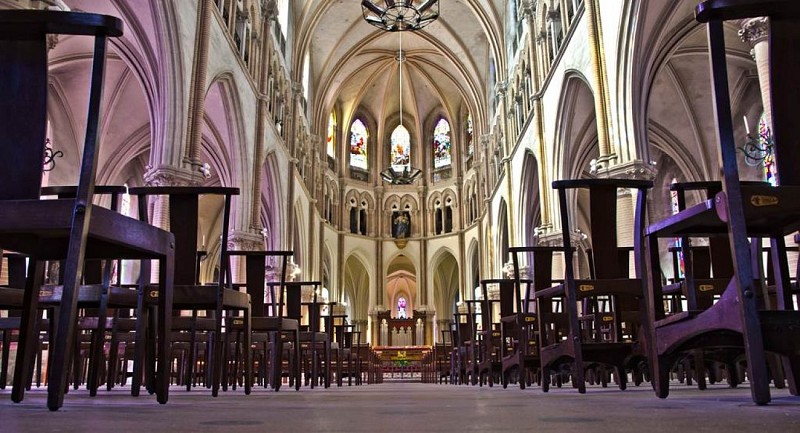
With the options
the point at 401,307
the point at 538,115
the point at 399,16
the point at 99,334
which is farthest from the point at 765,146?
the point at 401,307

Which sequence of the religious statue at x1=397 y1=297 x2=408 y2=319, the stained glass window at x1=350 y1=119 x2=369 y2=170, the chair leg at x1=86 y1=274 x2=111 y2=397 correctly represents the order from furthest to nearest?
1. the religious statue at x1=397 y1=297 x2=408 y2=319
2. the stained glass window at x1=350 y1=119 x2=369 y2=170
3. the chair leg at x1=86 y1=274 x2=111 y2=397

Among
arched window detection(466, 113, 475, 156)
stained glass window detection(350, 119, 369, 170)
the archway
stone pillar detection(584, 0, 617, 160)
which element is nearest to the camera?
stone pillar detection(584, 0, 617, 160)

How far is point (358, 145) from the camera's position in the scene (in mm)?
32250

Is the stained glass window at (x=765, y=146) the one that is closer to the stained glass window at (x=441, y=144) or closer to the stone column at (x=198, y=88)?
the stone column at (x=198, y=88)

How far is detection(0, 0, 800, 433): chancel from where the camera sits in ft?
7.26

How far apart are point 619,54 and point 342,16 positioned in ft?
55.1

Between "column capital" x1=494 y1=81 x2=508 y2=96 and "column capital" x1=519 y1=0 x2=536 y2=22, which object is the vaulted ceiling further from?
"column capital" x1=519 y1=0 x2=536 y2=22

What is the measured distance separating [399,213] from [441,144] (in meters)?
3.91

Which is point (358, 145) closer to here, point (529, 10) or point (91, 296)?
point (529, 10)

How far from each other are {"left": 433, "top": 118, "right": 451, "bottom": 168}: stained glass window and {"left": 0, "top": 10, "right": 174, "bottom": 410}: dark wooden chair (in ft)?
98.3

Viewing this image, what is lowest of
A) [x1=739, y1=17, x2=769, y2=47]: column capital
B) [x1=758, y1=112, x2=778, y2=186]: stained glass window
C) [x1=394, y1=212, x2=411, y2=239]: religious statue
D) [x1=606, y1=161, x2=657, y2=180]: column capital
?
[x1=606, y1=161, x2=657, y2=180]: column capital

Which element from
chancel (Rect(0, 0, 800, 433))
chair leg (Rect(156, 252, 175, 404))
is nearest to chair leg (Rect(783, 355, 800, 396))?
chancel (Rect(0, 0, 800, 433))

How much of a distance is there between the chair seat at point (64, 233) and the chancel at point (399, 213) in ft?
0.04

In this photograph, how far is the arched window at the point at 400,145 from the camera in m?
32.6
